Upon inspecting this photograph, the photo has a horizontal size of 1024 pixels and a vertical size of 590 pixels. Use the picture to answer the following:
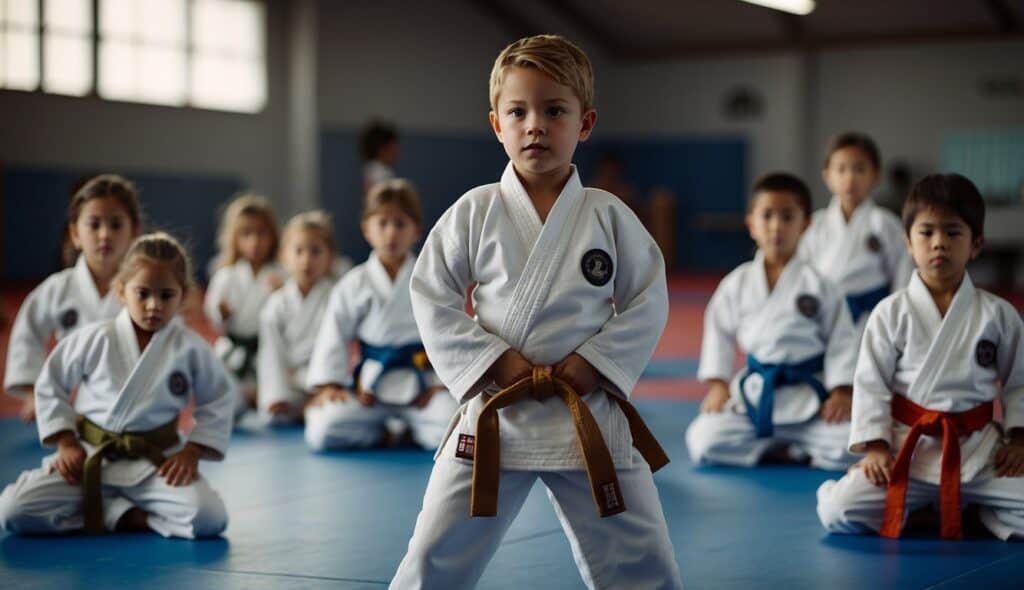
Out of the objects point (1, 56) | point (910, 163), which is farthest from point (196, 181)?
point (910, 163)

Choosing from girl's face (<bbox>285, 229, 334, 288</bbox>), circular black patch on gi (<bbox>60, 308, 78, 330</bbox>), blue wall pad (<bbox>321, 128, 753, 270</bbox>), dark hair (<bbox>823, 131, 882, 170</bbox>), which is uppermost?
blue wall pad (<bbox>321, 128, 753, 270</bbox>)

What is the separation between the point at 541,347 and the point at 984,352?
1.50 meters

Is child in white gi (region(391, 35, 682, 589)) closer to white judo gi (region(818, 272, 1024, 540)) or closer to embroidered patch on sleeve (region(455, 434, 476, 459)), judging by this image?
embroidered patch on sleeve (region(455, 434, 476, 459))

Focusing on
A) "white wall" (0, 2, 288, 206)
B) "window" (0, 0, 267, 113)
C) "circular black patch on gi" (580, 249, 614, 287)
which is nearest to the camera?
"circular black patch on gi" (580, 249, 614, 287)

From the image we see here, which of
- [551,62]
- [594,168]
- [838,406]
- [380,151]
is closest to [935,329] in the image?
[838,406]

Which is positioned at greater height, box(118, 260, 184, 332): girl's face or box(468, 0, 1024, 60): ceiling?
box(468, 0, 1024, 60): ceiling

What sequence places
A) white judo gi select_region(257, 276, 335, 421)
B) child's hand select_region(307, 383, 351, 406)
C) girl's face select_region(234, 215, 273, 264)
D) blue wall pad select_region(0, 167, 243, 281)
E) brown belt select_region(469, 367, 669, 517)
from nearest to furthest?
brown belt select_region(469, 367, 669, 517), child's hand select_region(307, 383, 351, 406), white judo gi select_region(257, 276, 335, 421), girl's face select_region(234, 215, 273, 264), blue wall pad select_region(0, 167, 243, 281)

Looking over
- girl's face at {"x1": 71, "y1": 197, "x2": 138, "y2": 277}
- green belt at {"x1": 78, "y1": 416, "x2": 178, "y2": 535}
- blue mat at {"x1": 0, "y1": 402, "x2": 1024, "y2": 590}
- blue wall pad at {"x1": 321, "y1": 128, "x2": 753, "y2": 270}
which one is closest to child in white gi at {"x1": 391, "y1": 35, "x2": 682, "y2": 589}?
blue mat at {"x1": 0, "y1": 402, "x2": 1024, "y2": 590}

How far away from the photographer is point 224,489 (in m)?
4.31

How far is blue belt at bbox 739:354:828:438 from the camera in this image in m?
4.72

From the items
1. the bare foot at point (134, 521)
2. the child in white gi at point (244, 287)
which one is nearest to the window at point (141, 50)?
the child in white gi at point (244, 287)

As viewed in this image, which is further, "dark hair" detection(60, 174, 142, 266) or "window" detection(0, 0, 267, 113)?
"window" detection(0, 0, 267, 113)

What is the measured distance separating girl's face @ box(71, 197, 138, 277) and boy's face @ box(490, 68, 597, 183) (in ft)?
7.33

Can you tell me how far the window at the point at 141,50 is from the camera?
13.9m
